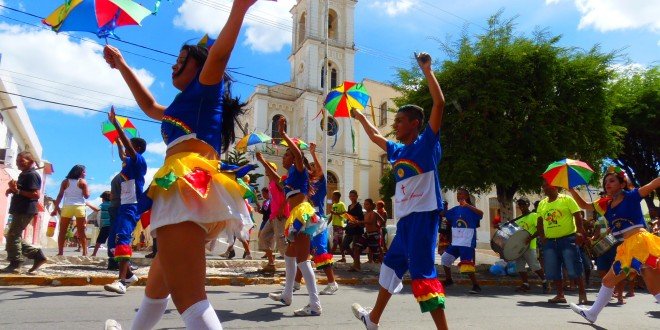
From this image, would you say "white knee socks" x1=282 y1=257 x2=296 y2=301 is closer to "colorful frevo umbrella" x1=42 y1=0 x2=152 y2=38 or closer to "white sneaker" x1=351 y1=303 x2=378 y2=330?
"white sneaker" x1=351 y1=303 x2=378 y2=330

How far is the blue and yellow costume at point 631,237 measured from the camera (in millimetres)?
5238

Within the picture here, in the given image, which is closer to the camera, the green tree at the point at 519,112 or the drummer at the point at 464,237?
the drummer at the point at 464,237

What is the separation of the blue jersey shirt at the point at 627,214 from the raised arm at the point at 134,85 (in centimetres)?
521

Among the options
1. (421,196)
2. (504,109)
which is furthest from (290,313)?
(504,109)

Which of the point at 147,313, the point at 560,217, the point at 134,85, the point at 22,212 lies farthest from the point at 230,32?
the point at 560,217

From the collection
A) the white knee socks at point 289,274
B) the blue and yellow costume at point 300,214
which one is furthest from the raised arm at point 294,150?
the white knee socks at point 289,274

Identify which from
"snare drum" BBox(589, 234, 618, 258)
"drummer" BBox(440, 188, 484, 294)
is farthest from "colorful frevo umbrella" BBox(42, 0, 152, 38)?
"snare drum" BBox(589, 234, 618, 258)

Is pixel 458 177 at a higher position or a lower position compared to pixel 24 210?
higher

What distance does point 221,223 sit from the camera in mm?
2324

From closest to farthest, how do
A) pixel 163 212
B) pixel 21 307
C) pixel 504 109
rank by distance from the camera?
pixel 163 212, pixel 21 307, pixel 504 109

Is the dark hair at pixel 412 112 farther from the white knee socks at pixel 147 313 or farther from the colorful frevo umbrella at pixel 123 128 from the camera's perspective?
the colorful frevo umbrella at pixel 123 128

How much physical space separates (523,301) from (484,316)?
219 cm

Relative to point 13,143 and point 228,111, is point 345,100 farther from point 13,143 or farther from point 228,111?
point 13,143

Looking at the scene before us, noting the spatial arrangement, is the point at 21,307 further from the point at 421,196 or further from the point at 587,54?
the point at 587,54
